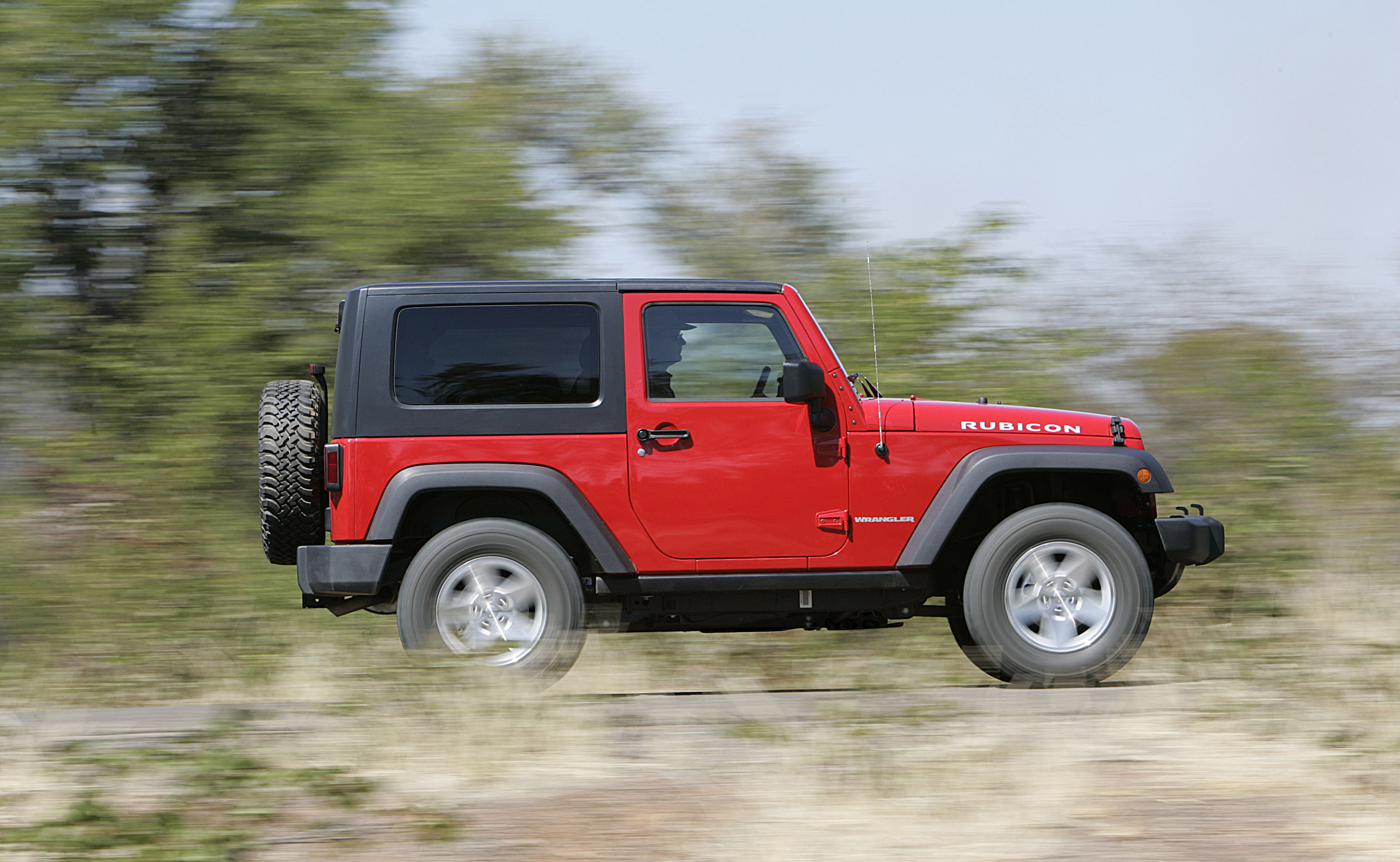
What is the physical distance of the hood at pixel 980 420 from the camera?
577 centimetres

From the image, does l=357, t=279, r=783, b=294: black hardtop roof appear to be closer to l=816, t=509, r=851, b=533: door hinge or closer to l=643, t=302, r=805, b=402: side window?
l=643, t=302, r=805, b=402: side window

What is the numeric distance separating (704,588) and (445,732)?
5.07 feet

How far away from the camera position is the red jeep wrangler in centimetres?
557

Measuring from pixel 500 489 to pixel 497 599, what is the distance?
0.51 meters

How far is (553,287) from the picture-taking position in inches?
225

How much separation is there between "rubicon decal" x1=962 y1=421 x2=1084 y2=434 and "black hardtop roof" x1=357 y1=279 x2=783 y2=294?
1.16 metres

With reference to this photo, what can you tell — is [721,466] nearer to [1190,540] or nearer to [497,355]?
[497,355]

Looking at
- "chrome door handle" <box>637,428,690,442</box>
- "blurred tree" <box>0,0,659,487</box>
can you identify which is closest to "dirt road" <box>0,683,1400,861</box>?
"chrome door handle" <box>637,428,690,442</box>

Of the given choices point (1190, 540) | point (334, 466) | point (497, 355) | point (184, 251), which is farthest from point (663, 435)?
point (184, 251)

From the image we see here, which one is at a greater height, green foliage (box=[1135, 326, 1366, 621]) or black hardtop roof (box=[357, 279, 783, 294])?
black hardtop roof (box=[357, 279, 783, 294])

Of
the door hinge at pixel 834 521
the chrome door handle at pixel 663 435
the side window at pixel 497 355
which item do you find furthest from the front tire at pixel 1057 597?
the side window at pixel 497 355

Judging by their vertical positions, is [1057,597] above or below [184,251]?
below

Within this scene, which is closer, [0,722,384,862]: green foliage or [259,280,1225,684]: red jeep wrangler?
[0,722,384,862]: green foliage

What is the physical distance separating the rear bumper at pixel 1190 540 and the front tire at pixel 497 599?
2.75m
